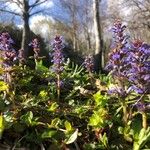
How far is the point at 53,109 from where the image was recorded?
372 cm

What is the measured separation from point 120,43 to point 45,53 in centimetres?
1557

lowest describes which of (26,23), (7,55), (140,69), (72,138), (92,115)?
(72,138)

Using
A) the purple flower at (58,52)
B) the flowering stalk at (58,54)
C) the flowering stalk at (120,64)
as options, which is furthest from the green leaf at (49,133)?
the purple flower at (58,52)

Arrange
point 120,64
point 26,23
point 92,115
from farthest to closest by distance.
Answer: point 26,23 → point 92,115 → point 120,64

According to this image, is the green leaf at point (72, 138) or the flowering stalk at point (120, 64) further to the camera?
the flowering stalk at point (120, 64)

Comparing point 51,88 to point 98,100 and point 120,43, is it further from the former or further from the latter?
Result: point 120,43

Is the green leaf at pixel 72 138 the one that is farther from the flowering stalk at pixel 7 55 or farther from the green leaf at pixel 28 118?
the flowering stalk at pixel 7 55

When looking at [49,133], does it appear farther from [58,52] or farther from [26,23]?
[26,23]

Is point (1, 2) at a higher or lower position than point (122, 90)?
higher

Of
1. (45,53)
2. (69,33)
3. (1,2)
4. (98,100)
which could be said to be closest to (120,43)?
(98,100)

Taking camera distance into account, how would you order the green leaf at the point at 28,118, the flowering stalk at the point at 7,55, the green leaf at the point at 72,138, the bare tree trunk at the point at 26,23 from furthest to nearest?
1. the bare tree trunk at the point at 26,23
2. the flowering stalk at the point at 7,55
3. the green leaf at the point at 28,118
4. the green leaf at the point at 72,138

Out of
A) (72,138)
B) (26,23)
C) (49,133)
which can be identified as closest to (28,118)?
(49,133)

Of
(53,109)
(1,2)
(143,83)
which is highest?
(1,2)

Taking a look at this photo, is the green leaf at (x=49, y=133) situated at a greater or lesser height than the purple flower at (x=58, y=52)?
lesser
